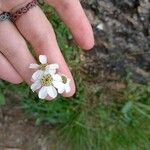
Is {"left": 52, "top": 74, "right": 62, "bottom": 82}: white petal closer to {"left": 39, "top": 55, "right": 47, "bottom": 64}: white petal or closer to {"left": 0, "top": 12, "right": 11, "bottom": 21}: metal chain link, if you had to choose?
{"left": 39, "top": 55, "right": 47, "bottom": 64}: white petal

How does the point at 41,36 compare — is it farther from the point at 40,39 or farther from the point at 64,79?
the point at 64,79

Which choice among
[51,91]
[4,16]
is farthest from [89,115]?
[4,16]

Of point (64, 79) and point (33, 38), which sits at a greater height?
point (33, 38)

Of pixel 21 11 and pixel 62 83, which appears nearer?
pixel 62 83

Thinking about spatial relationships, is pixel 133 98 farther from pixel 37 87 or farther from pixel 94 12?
pixel 37 87

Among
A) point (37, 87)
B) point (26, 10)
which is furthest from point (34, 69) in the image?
point (26, 10)


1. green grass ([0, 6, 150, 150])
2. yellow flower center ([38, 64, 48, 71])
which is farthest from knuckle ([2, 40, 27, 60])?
green grass ([0, 6, 150, 150])

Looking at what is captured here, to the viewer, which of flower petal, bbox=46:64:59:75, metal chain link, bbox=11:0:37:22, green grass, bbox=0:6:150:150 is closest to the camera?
flower petal, bbox=46:64:59:75

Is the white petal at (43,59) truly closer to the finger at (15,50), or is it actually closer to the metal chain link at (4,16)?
the finger at (15,50)
